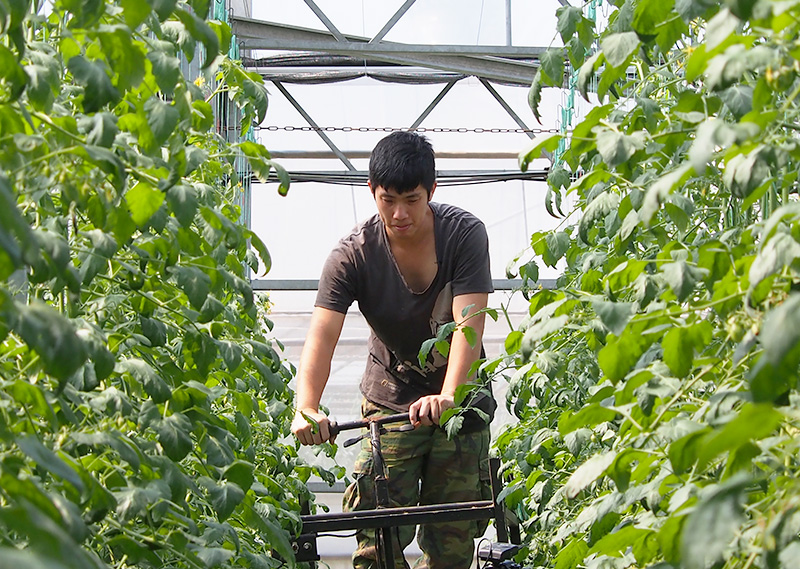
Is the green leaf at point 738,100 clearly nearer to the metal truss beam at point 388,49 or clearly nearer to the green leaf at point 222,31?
the green leaf at point 222,31

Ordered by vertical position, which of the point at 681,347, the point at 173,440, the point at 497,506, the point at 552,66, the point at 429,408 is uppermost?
the point at 552,66

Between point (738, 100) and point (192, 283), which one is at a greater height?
point (738, 100)

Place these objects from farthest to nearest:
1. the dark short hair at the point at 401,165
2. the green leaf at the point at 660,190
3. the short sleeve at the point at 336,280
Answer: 1. the short sleeve at the point at 336,280
2. the dark short hair at the point at 401,165
3. the green leaf at the point at 660,190

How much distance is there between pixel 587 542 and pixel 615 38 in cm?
88

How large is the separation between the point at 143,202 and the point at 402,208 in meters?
1.95

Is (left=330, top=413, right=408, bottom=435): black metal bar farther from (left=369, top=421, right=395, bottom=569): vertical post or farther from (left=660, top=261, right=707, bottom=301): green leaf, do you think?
(left=660, top=261, right=707, bottom=301): green leaf

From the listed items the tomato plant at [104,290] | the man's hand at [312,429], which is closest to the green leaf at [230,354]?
the tomato plant at [104,290]

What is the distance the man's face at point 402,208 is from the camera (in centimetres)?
330

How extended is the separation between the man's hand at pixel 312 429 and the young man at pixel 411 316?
0.27 meters

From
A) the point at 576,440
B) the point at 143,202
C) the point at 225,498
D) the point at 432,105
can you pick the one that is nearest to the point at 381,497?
the point at 576,440

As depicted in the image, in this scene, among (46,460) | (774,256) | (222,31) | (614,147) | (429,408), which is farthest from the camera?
(429,408)

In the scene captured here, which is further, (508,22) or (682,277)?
(508,22)

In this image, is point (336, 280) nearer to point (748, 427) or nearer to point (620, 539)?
point (620, 539)

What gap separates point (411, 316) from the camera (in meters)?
3.49
